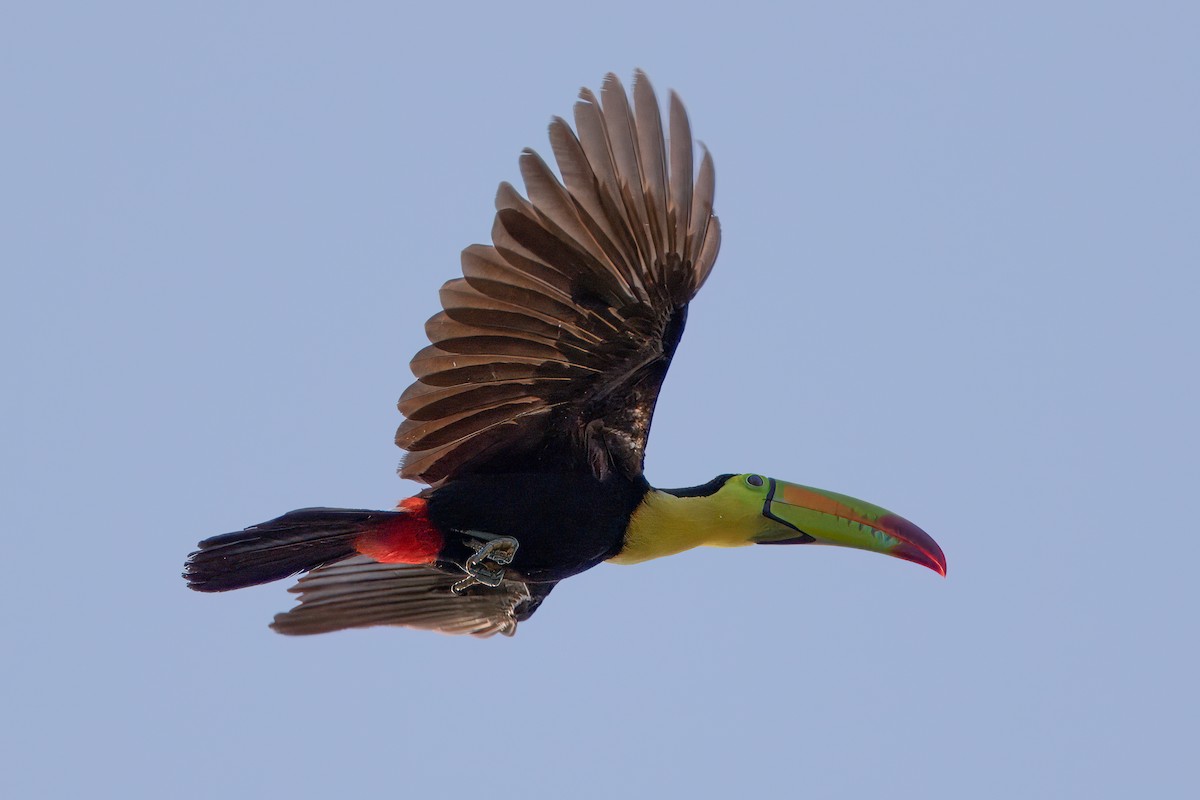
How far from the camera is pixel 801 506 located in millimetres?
9820

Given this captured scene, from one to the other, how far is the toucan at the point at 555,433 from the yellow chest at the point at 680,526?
12 millimetres

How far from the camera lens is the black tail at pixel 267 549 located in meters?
8.72

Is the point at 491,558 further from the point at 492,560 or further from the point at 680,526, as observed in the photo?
the point at 680,526

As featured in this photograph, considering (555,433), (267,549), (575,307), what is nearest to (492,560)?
(555,433)

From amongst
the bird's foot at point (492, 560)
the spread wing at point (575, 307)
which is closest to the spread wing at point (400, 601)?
the bird's foot at point (492, 560)

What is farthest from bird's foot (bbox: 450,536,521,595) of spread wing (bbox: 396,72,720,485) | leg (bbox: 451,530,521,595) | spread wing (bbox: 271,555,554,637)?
spread wing (bbox: 271,555,554,637)

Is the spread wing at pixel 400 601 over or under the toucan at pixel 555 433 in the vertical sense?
under

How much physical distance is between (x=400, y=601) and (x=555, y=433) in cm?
224

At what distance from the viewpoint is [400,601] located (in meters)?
10.5

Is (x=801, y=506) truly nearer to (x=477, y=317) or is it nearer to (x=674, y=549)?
(x=674, y=549)

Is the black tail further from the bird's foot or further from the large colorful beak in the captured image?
the large colorful beak

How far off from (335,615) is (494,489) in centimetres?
188

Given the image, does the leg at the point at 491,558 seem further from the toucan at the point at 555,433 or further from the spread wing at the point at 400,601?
the spread wing at the point at 400,601

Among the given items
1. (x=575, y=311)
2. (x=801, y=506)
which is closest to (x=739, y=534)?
(x=801, y=506)
